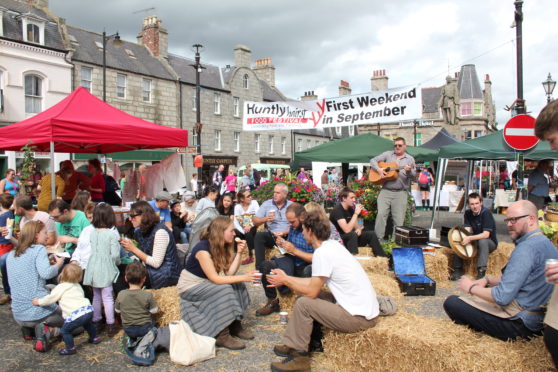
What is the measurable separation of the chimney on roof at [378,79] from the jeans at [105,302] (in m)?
48.9

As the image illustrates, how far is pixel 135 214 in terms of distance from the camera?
5.06 meters

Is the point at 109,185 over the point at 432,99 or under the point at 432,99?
under

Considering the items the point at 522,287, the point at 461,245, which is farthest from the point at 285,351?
the point at 461,245

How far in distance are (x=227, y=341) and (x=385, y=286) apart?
2258 millimetres

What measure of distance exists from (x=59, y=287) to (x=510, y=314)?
14.0 feet

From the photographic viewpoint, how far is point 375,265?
20.9ft

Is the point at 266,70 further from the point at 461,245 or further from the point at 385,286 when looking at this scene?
the point at 385,286

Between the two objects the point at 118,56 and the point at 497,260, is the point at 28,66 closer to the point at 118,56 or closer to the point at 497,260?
the point at 118,56

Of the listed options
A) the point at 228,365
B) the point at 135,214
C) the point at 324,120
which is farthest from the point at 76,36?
the point at 228,365

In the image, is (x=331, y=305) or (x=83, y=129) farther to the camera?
(x=83, y=129)

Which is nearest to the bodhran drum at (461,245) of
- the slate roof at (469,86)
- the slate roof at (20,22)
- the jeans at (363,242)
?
the jeans at (363,242)

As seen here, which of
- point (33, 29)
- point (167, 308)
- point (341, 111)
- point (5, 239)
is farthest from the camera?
point (33, 29)

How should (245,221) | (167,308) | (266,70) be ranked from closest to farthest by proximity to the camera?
(167,308) → (245,221) → (266,70)

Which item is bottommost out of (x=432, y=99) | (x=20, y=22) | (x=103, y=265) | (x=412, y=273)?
(x=412, y=273)
